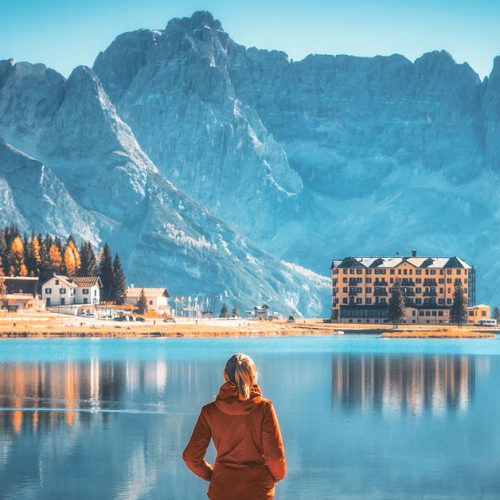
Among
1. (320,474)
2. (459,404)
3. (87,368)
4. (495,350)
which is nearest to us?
(320,474)

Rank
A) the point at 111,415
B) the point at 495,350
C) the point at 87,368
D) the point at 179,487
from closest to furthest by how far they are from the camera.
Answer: the point at 179,487, the point at 111,415, the point at 87,368, the point at 495,350

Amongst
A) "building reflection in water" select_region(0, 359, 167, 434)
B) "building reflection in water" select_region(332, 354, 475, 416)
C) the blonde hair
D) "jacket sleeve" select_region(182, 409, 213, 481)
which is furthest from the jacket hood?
"building reflection in water" select_region(332, 354, 475, 416)

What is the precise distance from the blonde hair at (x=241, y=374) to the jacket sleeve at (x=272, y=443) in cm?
55

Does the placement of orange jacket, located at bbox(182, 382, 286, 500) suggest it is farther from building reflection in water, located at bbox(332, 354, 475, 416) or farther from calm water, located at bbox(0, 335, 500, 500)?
building reflection in water, located at bbox(332, 354, 475, 416)

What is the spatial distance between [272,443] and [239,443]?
0.96 meters

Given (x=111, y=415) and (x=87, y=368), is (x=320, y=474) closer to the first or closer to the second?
(x=111, y=415)

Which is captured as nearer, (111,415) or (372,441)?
(372,441)

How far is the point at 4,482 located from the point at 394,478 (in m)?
15.2

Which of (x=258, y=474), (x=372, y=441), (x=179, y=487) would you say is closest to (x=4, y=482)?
(x=179, y=487)

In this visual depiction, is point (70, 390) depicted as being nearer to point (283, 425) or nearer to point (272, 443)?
point (283, 425)

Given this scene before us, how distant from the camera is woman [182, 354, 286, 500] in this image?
25844 millimetres

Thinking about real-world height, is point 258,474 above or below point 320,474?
above

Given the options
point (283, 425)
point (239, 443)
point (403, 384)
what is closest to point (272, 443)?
point (239, 443)

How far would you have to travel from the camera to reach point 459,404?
8512 centimetres
